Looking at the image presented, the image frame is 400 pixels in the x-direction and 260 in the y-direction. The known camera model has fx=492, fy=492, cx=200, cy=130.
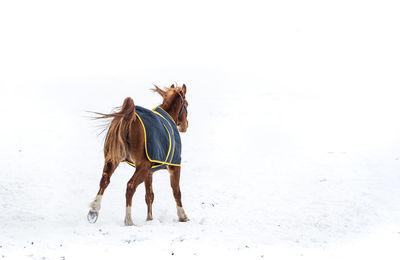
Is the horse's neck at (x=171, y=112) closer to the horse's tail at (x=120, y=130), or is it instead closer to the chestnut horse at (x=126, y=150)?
the chestnut horse at (x=126, y=150)

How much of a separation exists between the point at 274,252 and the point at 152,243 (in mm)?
1884

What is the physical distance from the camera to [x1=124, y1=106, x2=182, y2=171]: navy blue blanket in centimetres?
895

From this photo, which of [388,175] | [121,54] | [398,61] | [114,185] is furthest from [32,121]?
[398,61]

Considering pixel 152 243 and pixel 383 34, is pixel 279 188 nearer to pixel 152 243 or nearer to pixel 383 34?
pixel 152 243

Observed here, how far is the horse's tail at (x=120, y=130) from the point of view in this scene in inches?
340

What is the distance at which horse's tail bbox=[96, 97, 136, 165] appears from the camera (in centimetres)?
863

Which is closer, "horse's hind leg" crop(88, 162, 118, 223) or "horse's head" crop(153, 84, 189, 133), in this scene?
"horse's hind leg" crop(88, 162, 118, 223)

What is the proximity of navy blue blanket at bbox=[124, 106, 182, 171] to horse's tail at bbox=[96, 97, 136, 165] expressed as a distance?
0.24 m

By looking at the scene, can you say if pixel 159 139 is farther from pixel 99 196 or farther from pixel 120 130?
pixel 99 196

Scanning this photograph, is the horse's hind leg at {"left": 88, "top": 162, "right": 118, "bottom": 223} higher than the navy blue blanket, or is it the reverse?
the navy blue blanket

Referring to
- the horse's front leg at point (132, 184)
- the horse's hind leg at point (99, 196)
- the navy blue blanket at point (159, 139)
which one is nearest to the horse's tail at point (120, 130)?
the horse's hind leg at point (99, 196)

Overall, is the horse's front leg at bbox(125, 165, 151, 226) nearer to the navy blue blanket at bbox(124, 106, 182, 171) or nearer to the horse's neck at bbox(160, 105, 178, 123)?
the navy blue blanket at bbox(124, 106, 182, 171)

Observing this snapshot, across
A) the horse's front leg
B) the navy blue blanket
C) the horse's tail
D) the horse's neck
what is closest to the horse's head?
the horse's neck

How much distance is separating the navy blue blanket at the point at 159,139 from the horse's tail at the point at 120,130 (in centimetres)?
24
